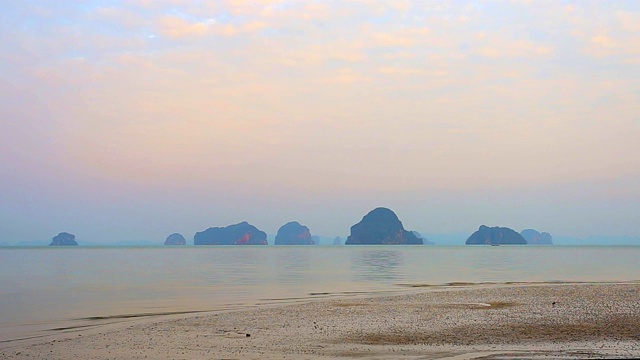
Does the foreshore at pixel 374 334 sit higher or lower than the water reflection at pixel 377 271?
higher

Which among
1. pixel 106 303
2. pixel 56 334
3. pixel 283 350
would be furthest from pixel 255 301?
pixel 283 350

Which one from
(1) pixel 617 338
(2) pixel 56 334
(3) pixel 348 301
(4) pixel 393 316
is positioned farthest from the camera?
(3) pixel 348 301

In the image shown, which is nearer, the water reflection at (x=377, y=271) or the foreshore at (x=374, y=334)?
the foreshore at (x=374, y=334)

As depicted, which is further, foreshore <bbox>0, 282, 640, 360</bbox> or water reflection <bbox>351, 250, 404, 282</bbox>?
water reflection <bbox>351, 250, 404, 282</bbox>

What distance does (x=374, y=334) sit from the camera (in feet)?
81.1

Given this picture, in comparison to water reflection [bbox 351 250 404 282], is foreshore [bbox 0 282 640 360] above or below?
above

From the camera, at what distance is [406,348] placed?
69.1ft

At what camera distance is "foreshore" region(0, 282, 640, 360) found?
67.2 ft

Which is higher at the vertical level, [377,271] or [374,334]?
[374,334]

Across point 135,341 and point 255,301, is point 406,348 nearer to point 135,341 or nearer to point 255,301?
point 135,341

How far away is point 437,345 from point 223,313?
50.8 feet

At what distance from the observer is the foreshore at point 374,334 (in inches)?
806

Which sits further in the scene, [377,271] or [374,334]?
[377,271]

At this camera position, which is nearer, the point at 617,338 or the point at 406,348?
the point at 406,348
